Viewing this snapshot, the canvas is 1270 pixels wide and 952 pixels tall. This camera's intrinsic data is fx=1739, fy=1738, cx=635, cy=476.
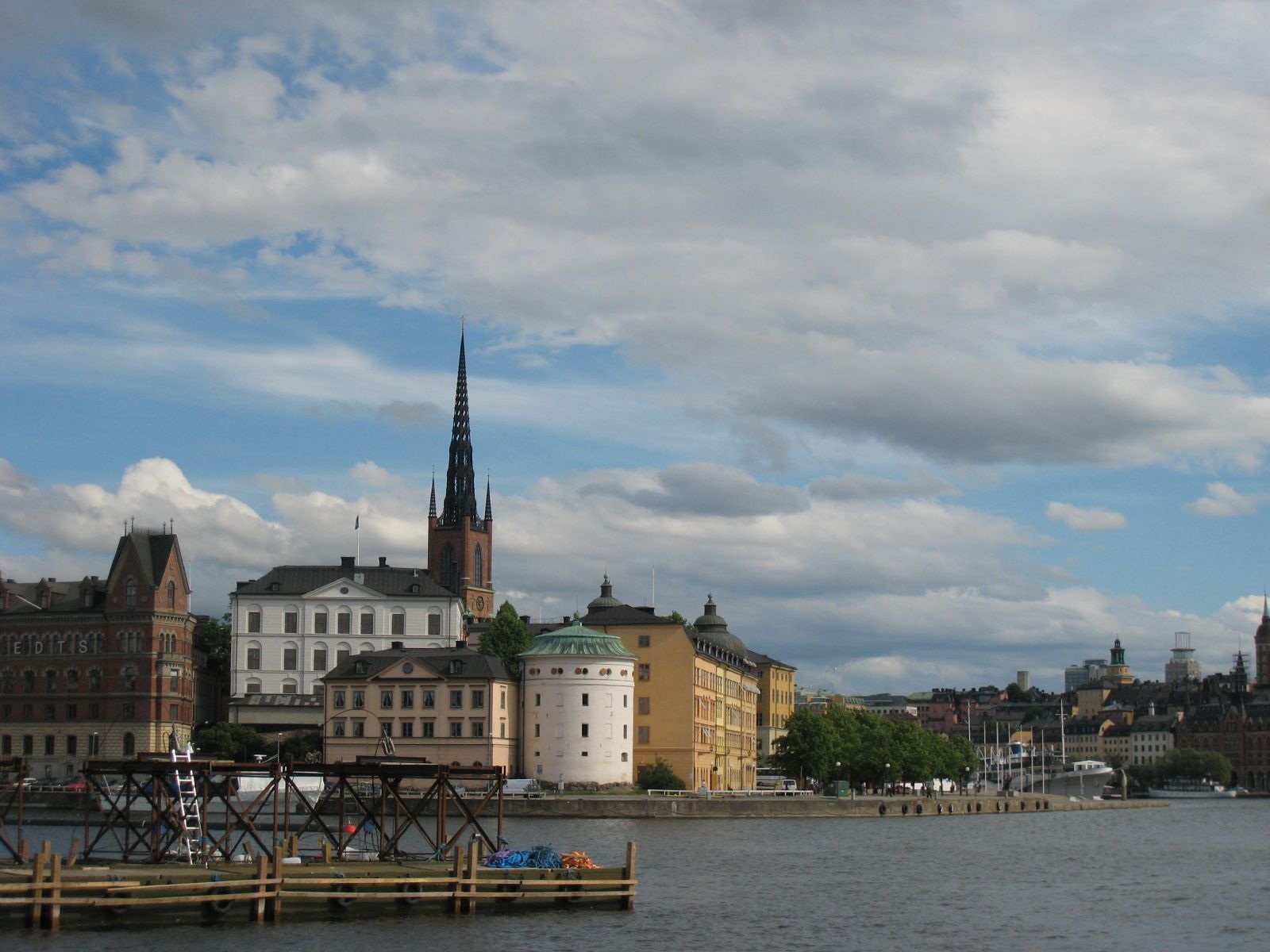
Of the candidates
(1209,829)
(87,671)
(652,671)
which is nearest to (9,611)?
(87,671)

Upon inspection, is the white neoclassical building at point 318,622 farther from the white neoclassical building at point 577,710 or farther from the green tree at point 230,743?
the white neoclassical building at point 577,710

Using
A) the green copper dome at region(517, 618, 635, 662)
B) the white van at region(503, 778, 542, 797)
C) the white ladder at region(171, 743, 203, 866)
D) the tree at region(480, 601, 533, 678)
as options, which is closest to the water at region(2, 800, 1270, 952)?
the white ladder at region(171, 743, 203, 866)

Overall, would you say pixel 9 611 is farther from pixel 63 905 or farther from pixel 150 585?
pixel 63 905

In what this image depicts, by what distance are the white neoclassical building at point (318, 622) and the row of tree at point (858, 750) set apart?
35.1 metres

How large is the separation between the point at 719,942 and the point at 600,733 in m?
74.4

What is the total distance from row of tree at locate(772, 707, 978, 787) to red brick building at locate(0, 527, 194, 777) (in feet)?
169

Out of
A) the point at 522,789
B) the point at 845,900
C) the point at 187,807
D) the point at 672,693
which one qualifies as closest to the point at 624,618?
the point at 672,693

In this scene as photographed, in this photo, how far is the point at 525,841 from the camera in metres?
84.1

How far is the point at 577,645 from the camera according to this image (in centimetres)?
12612

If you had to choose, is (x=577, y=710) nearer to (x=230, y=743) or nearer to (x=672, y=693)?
(x=672, y=693)

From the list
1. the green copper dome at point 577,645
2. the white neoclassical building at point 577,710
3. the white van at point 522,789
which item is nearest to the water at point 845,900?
the white van at point 522,789

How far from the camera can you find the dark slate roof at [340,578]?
6196 inches

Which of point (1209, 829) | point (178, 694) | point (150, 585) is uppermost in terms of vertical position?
point (150, 585)

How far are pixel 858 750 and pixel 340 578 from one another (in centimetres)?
4899
